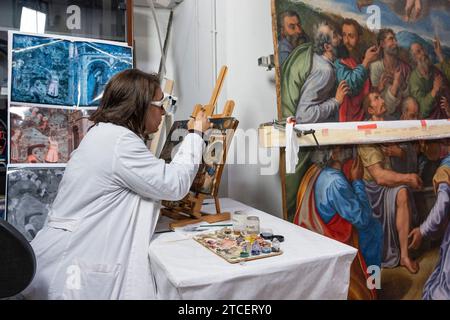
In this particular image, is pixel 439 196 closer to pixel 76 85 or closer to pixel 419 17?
pixel 419 17

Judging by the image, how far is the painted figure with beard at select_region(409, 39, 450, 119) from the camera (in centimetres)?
176

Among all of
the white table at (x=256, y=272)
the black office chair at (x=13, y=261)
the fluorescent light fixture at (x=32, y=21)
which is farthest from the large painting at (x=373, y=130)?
the fluorescent light fixture at (x=32, y=21)

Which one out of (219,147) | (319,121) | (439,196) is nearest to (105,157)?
(219,147)

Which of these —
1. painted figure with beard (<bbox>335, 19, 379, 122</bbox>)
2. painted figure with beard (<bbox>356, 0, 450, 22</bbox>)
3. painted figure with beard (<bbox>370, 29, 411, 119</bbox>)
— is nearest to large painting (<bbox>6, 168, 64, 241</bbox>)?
painted figure with beard (<bbox>335, 19, 379, 122</bbox>)

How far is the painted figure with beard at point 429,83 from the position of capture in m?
1.76

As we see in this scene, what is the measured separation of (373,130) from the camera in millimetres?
1602

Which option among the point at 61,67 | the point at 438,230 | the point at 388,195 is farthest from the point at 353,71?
the point at 61,67

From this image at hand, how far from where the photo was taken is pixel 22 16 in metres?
1.80

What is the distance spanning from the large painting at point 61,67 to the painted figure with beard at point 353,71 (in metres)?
1.12

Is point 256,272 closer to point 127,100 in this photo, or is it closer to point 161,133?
point 127,100

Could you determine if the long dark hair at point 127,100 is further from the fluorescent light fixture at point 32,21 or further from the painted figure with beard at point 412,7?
the painted figure with beard at point 412,7

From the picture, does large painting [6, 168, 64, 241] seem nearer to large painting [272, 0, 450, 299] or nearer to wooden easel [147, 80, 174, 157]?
wooden easel [147, 80, 174, 157]

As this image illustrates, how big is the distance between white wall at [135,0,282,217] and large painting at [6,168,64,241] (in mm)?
→ 963

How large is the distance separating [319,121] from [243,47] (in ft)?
2.31
